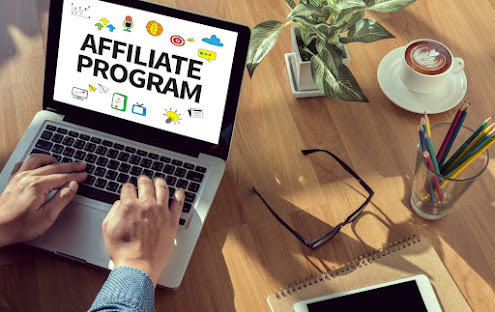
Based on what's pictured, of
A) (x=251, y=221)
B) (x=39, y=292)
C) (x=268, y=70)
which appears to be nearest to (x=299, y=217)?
(x=251, y=221)

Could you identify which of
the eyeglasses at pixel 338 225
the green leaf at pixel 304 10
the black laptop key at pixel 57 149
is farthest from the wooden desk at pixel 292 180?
the green leaf at pixel 304 10

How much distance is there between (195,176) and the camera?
94 cm

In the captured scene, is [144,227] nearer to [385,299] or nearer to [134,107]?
[134,107]

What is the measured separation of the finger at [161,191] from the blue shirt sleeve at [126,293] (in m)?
0.13

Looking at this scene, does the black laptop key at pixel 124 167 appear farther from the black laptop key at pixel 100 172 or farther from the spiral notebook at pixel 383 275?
the spiral notebook at pixel 383 275

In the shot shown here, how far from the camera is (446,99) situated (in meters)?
1.04

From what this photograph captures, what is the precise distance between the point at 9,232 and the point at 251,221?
15.9 inches

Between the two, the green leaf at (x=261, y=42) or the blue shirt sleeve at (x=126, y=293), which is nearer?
the blue shirt sleeve at (x=126, y=293)

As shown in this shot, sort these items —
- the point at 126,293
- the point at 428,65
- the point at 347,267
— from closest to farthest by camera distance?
the point at 126,293
the point at 347,267
the point at 428,65

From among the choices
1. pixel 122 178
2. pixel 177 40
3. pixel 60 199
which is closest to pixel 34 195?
pixel 60 199

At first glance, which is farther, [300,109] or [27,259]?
[300,109]

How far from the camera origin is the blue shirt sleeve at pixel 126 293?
0.79 metres

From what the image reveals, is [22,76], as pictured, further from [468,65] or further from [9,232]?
[468,65]

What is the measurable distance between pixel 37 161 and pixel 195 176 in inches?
11.1
